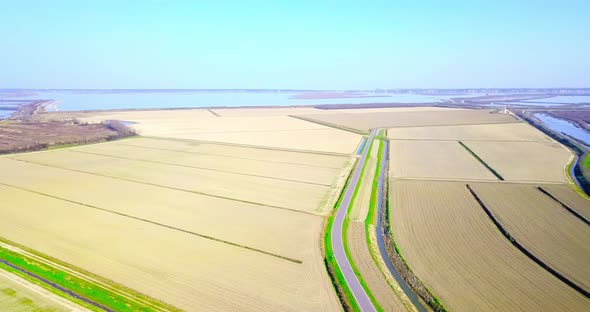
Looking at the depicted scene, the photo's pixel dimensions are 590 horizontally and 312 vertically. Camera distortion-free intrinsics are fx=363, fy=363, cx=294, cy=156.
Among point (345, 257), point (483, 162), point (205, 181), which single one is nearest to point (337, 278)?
point (345, 257)

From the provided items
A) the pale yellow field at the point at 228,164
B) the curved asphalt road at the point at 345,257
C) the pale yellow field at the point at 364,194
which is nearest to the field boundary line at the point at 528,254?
the pale yellow field at the point at 364,194

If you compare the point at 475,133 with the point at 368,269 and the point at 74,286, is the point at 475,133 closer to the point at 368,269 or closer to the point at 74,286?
the point at 368,269

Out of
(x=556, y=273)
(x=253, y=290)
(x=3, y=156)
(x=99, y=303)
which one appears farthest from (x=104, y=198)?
(x=556, y=273)

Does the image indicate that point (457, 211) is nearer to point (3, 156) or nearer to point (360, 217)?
point (360, 217)

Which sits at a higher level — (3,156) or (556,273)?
(3,156)

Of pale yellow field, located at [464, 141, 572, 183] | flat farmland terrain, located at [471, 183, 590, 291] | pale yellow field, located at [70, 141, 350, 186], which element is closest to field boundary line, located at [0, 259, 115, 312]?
pale yellow field, located at [70, 141, 350, 186]
